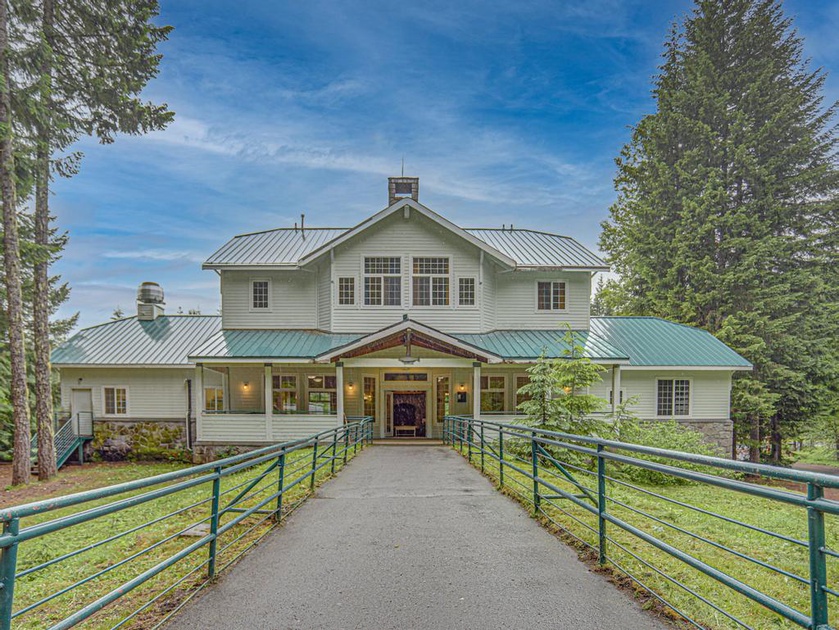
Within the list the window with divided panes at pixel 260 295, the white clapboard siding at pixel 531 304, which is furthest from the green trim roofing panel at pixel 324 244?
the window with divided panes at pixel 260 295

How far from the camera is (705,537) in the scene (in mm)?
6176

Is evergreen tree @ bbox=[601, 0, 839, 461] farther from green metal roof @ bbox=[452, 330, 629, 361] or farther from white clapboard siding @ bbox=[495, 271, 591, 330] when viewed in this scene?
green metal roof @ bbox=[452, 330, 629, 361]

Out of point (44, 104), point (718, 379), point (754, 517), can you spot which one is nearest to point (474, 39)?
point (44, 104)

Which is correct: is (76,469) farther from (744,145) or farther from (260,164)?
(744,145)

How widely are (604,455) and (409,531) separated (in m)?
2.80

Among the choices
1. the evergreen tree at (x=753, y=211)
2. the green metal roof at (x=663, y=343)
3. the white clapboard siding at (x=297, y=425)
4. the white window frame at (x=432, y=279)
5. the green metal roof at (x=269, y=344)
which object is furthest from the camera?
the evergreen tree at (x=753, y=211)

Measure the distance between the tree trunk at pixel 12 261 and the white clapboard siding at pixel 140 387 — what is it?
152 inches

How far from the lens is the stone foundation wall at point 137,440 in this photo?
17688 mm

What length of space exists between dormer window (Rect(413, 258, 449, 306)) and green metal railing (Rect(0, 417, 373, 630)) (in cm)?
931

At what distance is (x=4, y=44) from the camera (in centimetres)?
1320

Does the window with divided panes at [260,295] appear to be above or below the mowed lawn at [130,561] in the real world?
above

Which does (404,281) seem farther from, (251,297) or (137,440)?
(137,440)

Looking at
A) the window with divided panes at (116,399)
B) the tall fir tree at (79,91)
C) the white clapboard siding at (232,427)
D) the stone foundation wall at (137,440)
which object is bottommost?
the stone foundation wall at (137,440)

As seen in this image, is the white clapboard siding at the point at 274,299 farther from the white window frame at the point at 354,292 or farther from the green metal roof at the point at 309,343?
the white window frame at the point at 354,292
